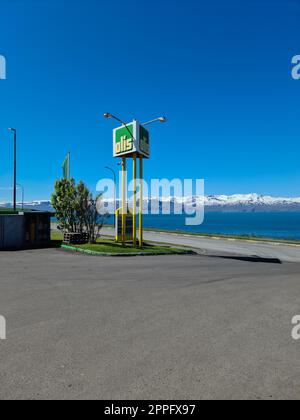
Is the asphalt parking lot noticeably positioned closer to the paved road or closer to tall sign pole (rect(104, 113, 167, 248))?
tall sign pole (rect(104, 113, 167, 248))

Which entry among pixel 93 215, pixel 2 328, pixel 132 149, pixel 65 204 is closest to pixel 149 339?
pixel 2 328

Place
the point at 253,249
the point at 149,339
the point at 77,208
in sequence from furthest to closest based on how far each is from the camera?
1. the point at 253,249
2. the point at 77,208
3. the point at 149,339

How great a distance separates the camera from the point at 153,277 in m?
10.7

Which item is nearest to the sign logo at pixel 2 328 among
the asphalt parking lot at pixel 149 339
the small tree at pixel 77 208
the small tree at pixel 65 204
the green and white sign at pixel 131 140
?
the asphalt parking lot at pixel 149 339

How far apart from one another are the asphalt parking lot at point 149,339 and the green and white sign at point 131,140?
38.9ft

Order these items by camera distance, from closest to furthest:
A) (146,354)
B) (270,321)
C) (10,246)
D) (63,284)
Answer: (146,354)
(270,321)
(63,284)
(10,246)

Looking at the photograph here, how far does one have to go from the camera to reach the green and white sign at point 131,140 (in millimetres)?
19625

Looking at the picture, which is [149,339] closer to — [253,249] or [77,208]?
[77,208]

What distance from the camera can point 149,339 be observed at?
16.9 ft

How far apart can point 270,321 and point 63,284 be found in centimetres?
620

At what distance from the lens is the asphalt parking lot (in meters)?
3.69

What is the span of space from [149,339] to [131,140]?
53.1 ft
